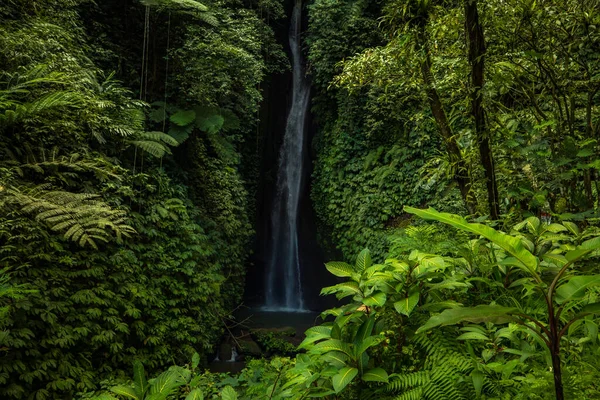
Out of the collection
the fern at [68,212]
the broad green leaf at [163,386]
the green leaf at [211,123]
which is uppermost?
the green leaf at [211,123]

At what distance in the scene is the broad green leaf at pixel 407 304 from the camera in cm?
180

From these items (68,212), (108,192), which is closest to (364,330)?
(68,212)

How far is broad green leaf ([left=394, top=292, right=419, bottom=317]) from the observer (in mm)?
1803

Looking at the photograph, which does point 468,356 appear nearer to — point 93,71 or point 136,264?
point 136,264

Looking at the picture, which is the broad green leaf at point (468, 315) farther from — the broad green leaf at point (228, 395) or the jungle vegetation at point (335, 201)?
the broad green leaf at point (228, 395)

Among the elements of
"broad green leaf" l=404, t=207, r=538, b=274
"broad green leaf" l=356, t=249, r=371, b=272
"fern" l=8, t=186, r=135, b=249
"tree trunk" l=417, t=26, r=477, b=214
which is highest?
"tree trunk" l=417, t=26, r=477, b=214

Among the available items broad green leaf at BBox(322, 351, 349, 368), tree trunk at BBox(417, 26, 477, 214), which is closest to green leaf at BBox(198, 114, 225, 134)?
tree trunk at BBox(417, 26, 477, 214)

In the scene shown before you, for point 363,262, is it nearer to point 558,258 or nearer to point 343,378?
point 343,378

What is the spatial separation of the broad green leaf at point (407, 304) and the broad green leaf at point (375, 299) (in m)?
0.07

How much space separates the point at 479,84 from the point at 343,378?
221 centimetres

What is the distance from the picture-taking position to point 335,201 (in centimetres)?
1270

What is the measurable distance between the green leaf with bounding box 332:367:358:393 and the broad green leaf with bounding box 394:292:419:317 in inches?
13.5

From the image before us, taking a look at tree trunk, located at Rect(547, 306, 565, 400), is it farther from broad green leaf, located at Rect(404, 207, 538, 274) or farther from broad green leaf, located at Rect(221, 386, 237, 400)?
broad green leaf, located at Rect(221, 386, 237, 400)

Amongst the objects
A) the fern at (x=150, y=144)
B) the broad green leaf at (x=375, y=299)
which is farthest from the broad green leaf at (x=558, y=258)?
the fern at (x=150, y=144)
